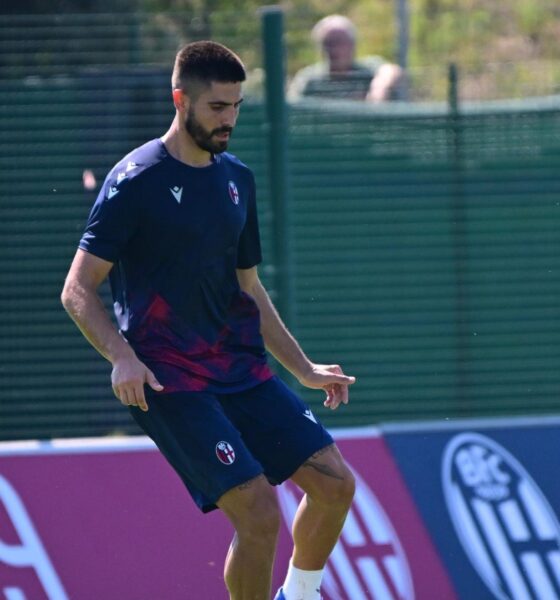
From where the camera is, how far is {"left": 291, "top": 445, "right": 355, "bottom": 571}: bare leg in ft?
17.3

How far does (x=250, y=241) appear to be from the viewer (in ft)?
18.0

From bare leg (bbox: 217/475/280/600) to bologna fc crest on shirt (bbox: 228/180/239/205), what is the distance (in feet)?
3.27

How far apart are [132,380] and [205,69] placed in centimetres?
114

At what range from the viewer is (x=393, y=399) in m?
8.80

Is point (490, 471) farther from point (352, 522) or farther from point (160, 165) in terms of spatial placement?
point (160, 165)

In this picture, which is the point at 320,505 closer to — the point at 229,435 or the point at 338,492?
the point at 338,492

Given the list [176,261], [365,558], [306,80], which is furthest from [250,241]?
[306,80]

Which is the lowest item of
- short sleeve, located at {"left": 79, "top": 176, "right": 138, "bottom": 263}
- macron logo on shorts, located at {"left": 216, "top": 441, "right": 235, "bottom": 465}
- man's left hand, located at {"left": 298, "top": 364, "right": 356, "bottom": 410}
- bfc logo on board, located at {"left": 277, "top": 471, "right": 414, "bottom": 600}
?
bfc logo on board, located at {"left": 277, "top": 471, "right": 414, "bottom": 600}

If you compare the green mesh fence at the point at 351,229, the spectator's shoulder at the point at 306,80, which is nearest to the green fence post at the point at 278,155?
the green mesh fence at the point at 351,229

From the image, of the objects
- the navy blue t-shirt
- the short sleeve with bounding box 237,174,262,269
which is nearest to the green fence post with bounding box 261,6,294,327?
the short sleeve with bounding box 237,174,262,269

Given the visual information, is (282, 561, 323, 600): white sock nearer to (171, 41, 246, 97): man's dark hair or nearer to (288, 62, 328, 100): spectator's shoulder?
(171, 41, 246, 97): man's dark hair

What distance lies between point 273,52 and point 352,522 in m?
2.99

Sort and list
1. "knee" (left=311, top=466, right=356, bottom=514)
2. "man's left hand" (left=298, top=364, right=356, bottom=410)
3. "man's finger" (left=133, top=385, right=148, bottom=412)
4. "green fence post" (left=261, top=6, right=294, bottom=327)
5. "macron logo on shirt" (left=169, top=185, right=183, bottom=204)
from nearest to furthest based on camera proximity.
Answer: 1. "man's finger" (left=133, top=385, right=148, bottom=412)
2. "macron logo on shirt" (left=169, top=185, right=183, bottom=204)
3. "knee" (left=311, top=466, right=356, bottom=514)
4. "man's left hand" (left=298, top=364, right=356, bottom=410)
5. "green fence post" (left=261, top=6, right=294, bottom=327)

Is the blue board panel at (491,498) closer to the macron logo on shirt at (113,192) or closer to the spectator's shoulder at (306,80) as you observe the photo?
the macron logo on shirt at (113,192)
